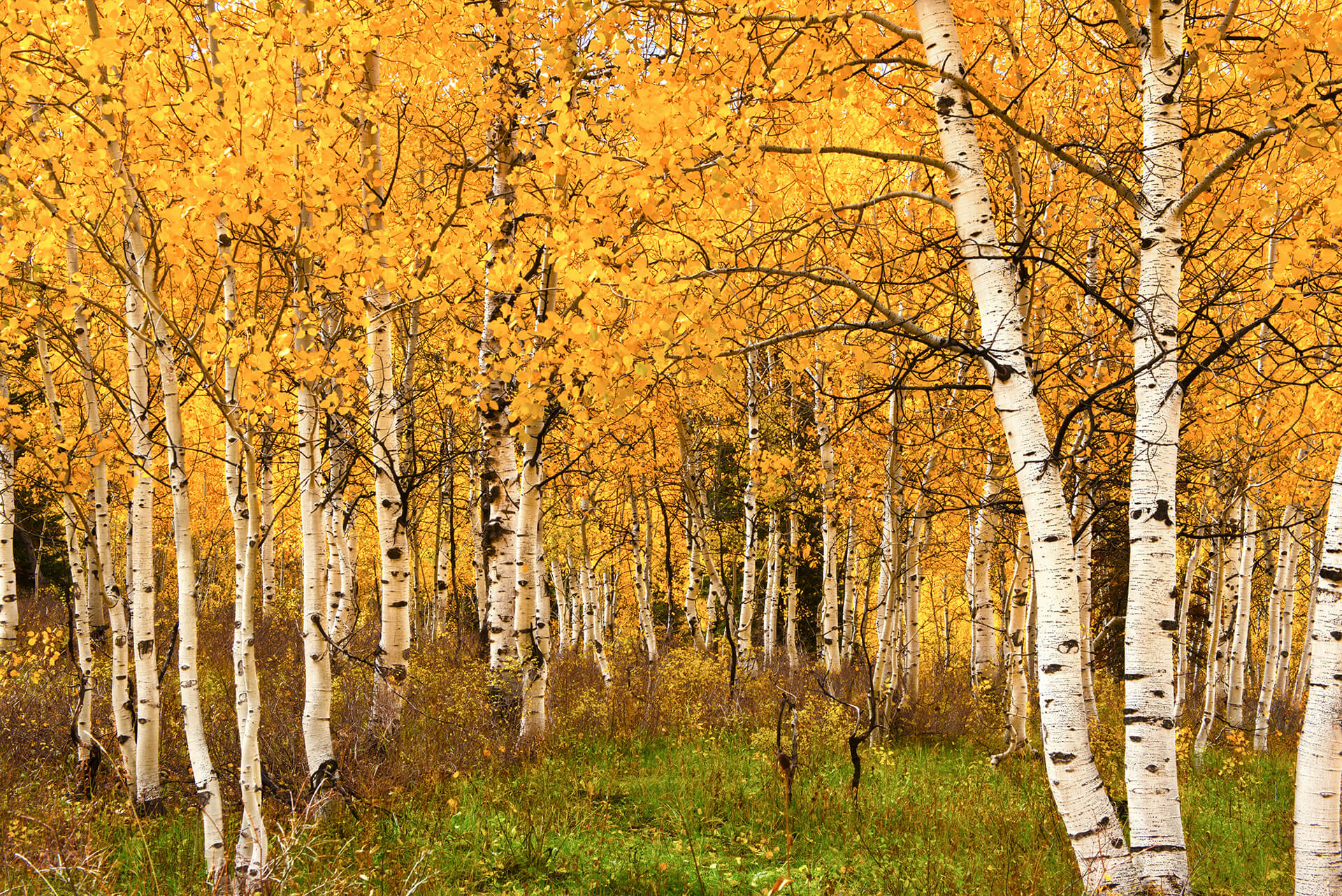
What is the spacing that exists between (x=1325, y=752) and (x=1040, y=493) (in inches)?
68.1

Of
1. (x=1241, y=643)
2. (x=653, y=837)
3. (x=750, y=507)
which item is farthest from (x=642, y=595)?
(x=1241, y=643)

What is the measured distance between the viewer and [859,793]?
6.13 meters

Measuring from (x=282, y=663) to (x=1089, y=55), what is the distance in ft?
36.4

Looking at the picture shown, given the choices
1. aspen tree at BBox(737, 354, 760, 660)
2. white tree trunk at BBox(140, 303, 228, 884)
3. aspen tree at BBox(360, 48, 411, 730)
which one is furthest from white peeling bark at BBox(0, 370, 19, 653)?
aspen tree at BBox(737, 354, 760, 660)

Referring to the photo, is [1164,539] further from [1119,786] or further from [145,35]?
[145,35]

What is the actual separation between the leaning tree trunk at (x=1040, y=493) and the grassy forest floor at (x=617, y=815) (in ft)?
2.39

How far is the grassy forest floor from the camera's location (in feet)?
14.5

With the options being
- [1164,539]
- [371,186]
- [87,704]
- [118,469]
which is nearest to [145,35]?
[371,186]

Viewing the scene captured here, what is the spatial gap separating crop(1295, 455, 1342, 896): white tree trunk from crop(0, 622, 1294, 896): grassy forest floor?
1193mm

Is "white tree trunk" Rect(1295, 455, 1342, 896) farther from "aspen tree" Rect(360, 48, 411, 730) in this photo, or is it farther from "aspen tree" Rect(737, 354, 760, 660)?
"aspen tree" Rect(737, 354, 760, 660)

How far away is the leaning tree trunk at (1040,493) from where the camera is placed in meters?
3.65

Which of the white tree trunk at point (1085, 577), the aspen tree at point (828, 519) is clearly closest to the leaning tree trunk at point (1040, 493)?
the white tree trunk at point (1085, 577)

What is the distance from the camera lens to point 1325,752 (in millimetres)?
3617

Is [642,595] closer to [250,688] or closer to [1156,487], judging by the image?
[250,688]
